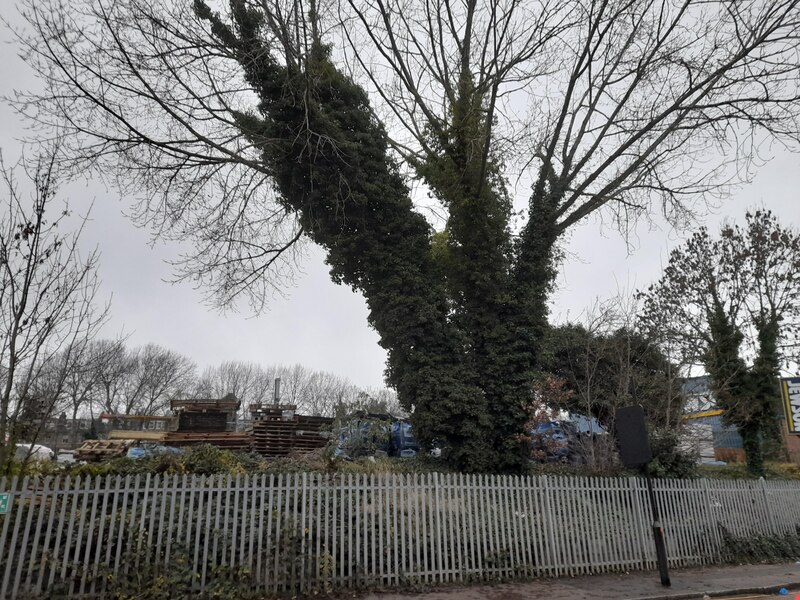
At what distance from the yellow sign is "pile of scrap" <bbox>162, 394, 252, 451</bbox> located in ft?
58.6

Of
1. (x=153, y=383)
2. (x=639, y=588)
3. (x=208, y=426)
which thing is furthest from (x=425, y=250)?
(x=153, y=383)

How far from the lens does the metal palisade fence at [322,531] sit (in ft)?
22.9

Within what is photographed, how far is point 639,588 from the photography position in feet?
29.6

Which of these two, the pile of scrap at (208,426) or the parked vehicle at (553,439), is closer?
the parked vehicle at (553,439)

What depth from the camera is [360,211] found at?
44.2ft

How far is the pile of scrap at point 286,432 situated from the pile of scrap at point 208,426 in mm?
611

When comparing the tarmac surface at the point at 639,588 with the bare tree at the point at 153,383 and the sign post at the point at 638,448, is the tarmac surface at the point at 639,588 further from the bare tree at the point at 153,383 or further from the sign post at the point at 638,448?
the bare tree at the point at 153,383

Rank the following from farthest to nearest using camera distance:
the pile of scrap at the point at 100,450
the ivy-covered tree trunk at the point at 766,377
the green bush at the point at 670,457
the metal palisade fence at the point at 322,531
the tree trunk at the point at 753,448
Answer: the ivy-covered tree trunk at the point at 766,377, the tree trunk at the point at 753,448, the pile of scrap at the point at 100,450, the green bush at the point at 670,457, the metal palisade fence at the point at 322,531

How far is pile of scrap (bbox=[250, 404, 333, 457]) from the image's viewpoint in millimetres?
19812

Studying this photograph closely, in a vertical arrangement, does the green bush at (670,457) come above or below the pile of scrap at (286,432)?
below

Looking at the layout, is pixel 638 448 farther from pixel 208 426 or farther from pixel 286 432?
pixel 208 426

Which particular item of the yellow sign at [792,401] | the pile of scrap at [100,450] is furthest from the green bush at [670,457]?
the pile of scrap at [100,450]

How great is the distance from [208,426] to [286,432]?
4323mm

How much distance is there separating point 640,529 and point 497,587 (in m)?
3.91
